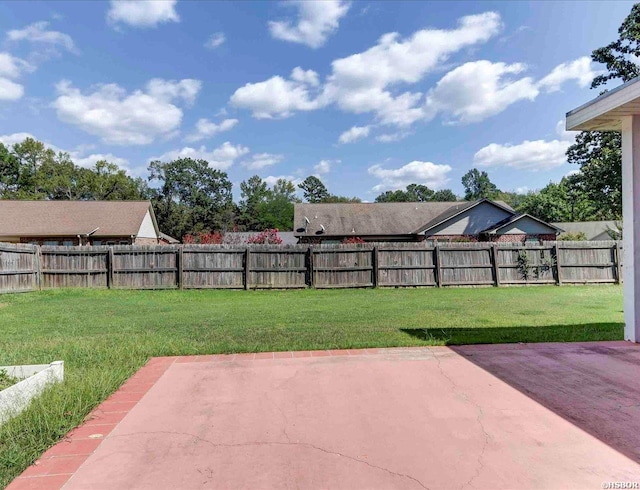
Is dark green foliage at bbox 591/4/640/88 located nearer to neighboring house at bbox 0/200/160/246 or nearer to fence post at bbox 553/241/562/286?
fence post at bbox 553/241/562/286

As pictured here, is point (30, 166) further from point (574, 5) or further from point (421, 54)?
point (574, 5)

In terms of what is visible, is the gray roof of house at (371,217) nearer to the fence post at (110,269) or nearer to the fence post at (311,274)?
the fence post at (311,274)

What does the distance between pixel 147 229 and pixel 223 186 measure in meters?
33.8

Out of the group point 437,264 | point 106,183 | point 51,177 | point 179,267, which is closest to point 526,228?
point 437,264

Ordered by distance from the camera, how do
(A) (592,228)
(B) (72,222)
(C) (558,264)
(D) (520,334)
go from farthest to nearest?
(A) (592,228) < (B) (72,222) < (C) (558,264) < (D) (520,334)

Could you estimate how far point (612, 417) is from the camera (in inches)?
115

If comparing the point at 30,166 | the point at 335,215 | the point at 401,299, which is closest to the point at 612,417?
the point at 401,299

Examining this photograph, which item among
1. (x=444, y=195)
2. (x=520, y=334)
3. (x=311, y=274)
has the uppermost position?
(x=444, y=195)

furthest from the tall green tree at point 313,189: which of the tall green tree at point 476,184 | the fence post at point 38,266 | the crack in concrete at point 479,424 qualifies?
the crack in concrete at point 479,424

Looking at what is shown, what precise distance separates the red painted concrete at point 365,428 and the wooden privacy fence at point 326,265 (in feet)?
31.5

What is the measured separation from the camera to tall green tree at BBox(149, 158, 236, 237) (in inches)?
1914

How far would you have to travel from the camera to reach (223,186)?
5978cm

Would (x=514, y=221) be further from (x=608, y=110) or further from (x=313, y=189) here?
(x=313, y=189)

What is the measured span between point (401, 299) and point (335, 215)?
16.8m
